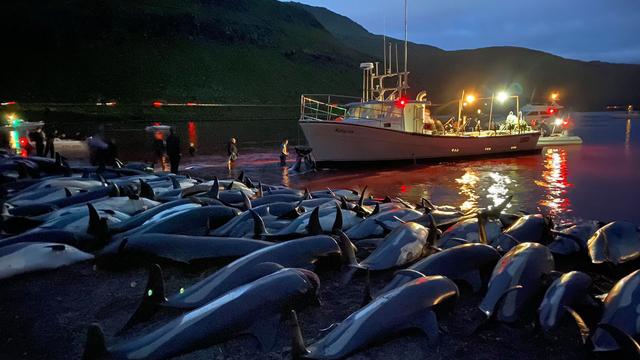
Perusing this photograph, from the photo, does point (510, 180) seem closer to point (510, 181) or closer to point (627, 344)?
point (510, 181)

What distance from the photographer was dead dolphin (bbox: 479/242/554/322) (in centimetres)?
458

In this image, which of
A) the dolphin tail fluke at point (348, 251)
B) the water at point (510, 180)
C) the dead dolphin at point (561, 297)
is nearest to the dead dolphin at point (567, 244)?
the dead dolphin at point (561, 297)

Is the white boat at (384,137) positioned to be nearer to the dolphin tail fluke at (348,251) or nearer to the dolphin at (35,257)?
the dolphin at (35,257)

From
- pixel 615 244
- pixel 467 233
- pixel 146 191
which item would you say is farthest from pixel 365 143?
pixel 615 244

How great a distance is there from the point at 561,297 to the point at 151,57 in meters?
164

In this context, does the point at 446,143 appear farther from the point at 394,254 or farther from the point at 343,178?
the point at 394,254

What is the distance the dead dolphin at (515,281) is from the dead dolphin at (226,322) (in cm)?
200

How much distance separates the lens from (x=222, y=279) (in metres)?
4.88

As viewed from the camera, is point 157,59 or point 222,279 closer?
point 222,279

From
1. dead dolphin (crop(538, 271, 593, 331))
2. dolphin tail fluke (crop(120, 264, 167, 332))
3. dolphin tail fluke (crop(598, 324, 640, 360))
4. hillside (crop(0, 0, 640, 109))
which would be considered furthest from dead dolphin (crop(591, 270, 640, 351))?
hillside (crop(0, 0, 640, 109))

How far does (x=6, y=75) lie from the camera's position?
12350 centimetres

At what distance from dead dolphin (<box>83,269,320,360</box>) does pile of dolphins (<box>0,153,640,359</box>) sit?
0.01 m

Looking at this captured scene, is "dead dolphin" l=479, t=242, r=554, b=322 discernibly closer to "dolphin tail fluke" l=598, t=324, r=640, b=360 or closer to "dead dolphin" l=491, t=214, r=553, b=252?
"dolphin tail fluke" l=598, t=324, r=640, b=360

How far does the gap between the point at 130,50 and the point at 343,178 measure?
503ft
